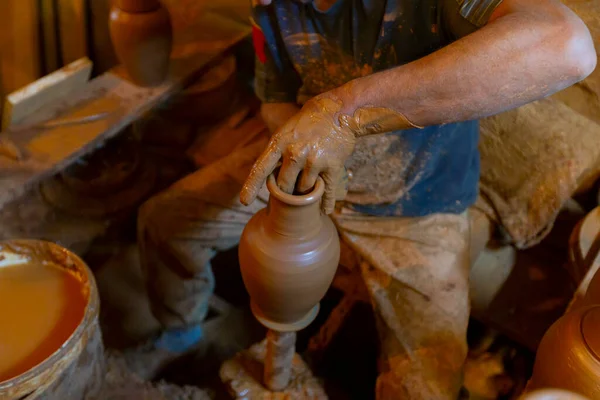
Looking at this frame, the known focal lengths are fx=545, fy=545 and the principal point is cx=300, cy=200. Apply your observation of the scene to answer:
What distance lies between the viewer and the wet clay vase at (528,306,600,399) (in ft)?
3.69

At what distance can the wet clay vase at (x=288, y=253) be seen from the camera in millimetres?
1195

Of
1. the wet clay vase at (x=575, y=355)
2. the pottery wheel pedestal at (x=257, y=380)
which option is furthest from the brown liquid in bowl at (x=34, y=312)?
the wet clay vase at (x=575, y=355)

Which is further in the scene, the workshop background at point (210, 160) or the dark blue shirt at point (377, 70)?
the workshop background at point (210, 160)

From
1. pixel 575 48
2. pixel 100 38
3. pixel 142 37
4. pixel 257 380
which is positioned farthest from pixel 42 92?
pixel 575 48

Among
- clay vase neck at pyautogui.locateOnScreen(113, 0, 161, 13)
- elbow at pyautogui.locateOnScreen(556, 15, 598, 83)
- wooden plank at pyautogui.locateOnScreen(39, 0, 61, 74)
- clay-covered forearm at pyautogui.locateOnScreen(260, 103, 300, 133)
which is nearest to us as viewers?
elbow at pyautogui.locateOnScreen(556, 15, 598, 83)

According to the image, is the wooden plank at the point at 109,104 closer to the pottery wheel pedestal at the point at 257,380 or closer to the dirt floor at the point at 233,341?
the dirt floor at the point at 233,341

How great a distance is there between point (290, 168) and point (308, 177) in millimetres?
47

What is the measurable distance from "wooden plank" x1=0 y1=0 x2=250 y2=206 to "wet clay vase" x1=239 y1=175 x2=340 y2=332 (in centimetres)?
99

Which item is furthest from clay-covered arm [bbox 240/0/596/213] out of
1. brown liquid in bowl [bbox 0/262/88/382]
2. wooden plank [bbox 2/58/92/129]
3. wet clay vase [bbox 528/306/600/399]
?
wooden plank [bbox 2/58/92/129]

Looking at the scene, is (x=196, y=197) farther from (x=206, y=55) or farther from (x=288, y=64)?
(x=206, y=55)

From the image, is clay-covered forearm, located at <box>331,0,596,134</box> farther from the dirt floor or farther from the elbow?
the dirt floor

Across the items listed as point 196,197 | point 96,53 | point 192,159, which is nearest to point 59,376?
point 196,197

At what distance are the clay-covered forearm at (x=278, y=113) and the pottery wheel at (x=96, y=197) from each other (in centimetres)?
93

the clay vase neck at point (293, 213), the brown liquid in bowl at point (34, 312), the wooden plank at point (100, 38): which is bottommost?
the brown liquid in bowl at point (34, 312)
